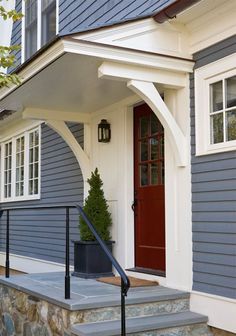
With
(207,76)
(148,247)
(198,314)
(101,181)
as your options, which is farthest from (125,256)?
(207,76)

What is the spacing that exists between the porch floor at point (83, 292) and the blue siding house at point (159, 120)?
11.7 inches

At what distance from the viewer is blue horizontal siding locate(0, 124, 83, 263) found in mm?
7400

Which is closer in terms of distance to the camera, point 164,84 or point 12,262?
point 164,84

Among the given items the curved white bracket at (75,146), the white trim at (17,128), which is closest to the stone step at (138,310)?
the curved white bracket at (75,146)

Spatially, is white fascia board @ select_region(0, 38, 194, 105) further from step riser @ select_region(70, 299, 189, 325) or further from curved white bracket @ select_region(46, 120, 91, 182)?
step riser @ select_region(70, 299, 189, 325)

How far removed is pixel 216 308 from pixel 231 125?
5.45 ft

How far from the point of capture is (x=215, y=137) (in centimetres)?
456

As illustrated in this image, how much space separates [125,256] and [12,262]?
185 inches

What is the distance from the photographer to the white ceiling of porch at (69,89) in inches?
184

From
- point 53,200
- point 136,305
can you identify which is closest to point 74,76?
point 136,305

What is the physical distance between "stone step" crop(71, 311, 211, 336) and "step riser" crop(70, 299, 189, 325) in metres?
0.05

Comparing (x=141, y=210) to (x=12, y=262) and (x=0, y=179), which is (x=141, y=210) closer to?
(x=12, y=262)

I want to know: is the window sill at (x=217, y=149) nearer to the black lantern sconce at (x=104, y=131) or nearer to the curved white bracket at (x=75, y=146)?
the black lantern sconce at (x=104, y=131)

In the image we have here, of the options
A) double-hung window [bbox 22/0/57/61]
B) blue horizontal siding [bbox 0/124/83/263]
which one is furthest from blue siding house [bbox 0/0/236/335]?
double-hung window [bbox 22/0/57/61]
